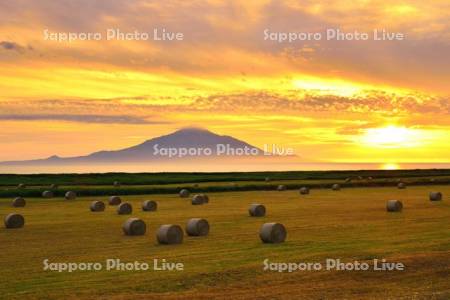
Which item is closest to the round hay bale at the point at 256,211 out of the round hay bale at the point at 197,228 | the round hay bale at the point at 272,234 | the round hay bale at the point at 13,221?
the round hay bale at the point at 197,228

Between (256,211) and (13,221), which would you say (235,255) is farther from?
(256,211)

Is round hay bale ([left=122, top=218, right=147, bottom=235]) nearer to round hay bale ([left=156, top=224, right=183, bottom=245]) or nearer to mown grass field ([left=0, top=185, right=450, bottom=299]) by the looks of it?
mown grass field ([left=0, top=185, right=450, bottom=299])

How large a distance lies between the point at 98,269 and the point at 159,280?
2.45 metres

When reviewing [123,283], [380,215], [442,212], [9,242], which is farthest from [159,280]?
[442,212]

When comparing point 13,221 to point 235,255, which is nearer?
point 235,255

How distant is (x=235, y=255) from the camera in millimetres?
20719

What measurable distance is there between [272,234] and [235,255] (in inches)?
125

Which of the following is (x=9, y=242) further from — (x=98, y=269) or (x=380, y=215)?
(x=380, y=215)

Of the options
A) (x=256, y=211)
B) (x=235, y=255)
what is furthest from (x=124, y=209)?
(x=235, y=255)

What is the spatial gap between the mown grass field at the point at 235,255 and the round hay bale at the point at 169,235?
0.43 m

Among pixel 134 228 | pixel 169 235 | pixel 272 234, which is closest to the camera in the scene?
pixel 272 234

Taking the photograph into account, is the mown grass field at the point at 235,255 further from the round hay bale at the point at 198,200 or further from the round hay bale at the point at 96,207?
the round hay bale at the point at 198,200

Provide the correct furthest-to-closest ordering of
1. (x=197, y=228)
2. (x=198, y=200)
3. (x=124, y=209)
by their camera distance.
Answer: (x=198, y=200)
(x=124, y=209)
(x=197, y=228)

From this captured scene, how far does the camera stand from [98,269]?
60.7 ft
